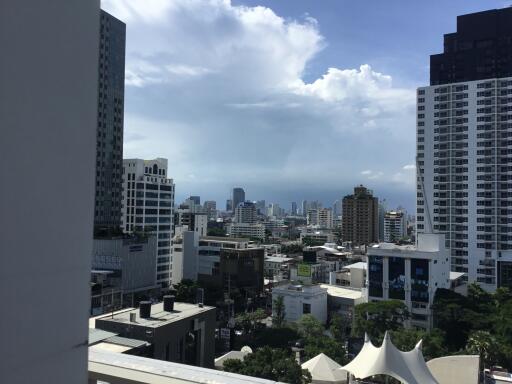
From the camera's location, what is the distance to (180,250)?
58.0 m


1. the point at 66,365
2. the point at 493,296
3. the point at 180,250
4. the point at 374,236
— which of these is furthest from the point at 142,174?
the point at 374,236

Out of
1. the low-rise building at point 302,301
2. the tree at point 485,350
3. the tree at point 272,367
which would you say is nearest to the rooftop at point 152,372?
the tree at point 272,367

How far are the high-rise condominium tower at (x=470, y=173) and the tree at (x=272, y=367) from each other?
115 ft

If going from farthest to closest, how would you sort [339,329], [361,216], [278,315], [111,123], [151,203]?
[361,216] → [111,123] → [151,203] → [278,315] → [339,329]

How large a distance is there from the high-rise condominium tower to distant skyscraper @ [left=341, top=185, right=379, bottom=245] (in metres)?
44.4

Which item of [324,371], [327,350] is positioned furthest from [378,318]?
[324,371]

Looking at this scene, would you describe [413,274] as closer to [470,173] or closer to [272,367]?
[272,367]

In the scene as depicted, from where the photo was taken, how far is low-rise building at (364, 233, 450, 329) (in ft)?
110

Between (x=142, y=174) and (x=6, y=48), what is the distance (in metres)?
53.8

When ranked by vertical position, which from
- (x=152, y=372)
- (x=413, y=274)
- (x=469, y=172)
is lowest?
(x=413, y=274)

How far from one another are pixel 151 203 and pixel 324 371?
3766 cm

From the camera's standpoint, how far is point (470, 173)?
163 ft

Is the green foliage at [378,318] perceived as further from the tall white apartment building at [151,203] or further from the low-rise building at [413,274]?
the tall white apartment building at [151,203]

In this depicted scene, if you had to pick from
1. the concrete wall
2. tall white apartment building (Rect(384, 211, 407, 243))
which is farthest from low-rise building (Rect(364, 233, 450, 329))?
tall white apartment building (Rect(384, 211, 407, 243))
